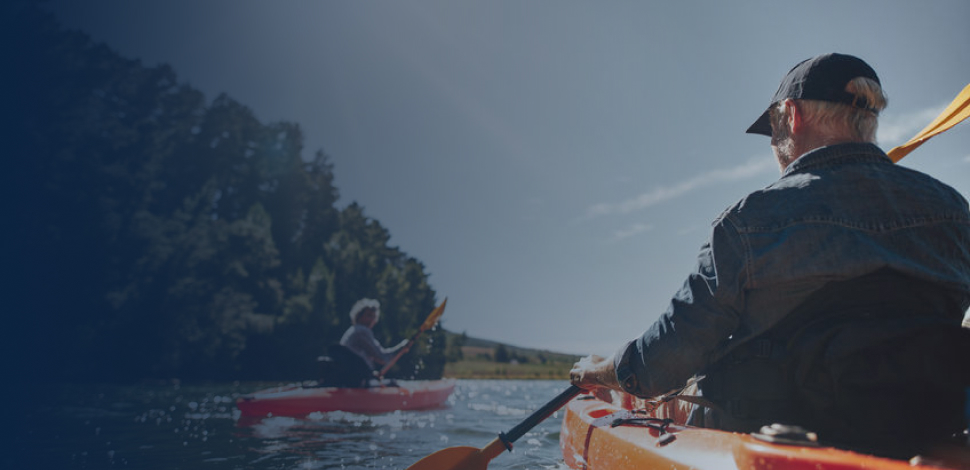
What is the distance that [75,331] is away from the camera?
22.1 meters

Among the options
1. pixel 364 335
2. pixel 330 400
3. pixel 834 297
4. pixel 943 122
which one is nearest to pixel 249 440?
pixel 330 400

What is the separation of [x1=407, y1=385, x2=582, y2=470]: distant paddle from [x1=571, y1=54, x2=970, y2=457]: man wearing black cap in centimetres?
134

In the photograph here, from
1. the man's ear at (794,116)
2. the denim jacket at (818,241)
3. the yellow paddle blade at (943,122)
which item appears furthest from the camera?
the yellow paddle blade at (943,122)

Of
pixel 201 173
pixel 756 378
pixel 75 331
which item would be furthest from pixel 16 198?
pixel 756 378

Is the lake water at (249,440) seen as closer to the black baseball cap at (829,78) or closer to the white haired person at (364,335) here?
the white haired person at (364,335)

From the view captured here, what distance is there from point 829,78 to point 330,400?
315 inches

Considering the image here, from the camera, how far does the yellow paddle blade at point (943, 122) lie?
313 cm

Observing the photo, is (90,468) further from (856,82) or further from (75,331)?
(75,331)

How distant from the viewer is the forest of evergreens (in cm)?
2197

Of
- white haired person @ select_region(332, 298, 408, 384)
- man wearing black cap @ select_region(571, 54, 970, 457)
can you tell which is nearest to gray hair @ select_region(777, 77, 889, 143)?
man wearing black cap @ select_region(571, 54, 970, 457)

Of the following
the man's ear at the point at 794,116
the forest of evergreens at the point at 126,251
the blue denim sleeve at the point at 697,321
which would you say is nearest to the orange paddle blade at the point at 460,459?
the blue denim sleeve at the point at 697,321

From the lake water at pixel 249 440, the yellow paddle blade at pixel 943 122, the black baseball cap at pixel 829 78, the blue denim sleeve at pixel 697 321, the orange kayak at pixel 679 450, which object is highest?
→ the yellow paddle blade at pixel 943 122

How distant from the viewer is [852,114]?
189cm

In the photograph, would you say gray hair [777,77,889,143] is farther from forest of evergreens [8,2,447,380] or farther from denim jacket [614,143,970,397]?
forest of evergreens [8,2,447,380]
